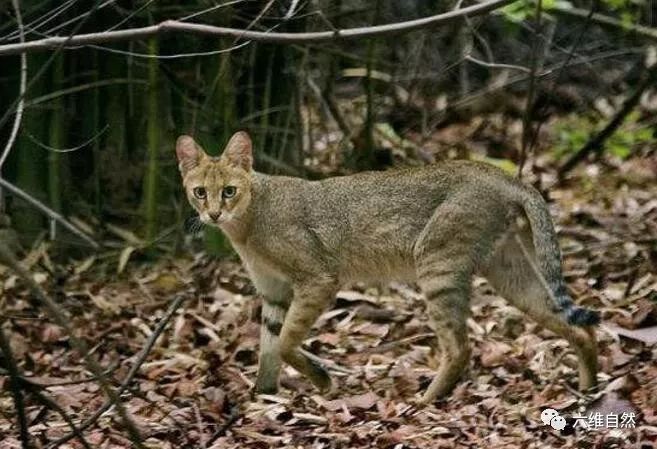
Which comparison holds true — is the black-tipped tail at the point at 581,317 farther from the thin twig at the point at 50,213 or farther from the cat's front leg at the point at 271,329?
the thin twig at the point at 50,213

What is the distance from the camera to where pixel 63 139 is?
10156 mm

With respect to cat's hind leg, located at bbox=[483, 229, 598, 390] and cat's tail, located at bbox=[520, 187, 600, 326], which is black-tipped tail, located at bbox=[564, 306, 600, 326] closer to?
cat's tail, located at bbox=[520, 187, 600, 326]

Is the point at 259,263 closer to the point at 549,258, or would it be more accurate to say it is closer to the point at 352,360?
the point at 352,360

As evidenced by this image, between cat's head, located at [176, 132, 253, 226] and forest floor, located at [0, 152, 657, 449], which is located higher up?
cat's head, located at [176, 132, 253, 226]

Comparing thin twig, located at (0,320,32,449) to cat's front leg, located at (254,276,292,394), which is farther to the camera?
cat's front leg, located at (254,276,292,394)

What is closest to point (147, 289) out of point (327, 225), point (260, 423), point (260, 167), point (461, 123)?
point (260, 167)

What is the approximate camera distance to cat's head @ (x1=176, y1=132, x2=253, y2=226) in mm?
7457

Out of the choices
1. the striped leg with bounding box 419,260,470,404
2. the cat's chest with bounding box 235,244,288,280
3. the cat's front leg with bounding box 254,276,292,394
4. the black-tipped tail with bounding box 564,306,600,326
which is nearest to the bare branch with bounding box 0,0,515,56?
the black-tipped tail with bounding box 564,306,600,326

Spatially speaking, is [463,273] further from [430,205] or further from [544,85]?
[544,85]

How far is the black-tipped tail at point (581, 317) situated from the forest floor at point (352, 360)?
1.07ft

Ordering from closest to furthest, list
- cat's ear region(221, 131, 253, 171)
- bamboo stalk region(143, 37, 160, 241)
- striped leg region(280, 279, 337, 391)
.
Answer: striped leg region(280, 279, 337, 391) → cat's ear region(221, 131, 253, 171) → bamboo stalk region(143, 37, 160, 241)

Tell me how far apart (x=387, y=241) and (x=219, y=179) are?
984mm

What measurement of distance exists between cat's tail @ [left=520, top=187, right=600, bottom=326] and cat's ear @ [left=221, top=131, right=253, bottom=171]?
1.52 m

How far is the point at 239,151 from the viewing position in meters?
7.66
